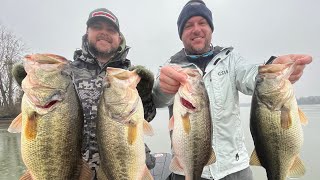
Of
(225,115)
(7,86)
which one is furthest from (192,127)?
(7,86)

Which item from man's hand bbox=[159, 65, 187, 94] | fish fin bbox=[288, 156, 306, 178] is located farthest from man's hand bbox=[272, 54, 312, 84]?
man's hand bbox=[159, 65, 187, 94]

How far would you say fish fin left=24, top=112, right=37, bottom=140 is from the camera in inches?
118

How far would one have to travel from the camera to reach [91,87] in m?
4.40

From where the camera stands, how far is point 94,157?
13.7ft

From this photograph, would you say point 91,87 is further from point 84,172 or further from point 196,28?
point 196,28

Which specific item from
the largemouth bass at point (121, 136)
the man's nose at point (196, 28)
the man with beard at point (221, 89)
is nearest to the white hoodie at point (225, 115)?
the man with beard at point (221, 89)

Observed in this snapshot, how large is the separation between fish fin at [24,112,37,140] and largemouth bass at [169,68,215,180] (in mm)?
1280

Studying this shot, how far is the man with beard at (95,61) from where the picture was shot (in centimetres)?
424

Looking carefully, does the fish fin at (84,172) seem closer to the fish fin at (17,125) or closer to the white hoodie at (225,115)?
the fish fin at (17,125)

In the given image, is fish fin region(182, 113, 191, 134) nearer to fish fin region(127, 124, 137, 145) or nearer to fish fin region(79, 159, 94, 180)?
fish fin region(127, 124, 137, 145)

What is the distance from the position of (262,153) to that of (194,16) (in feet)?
7.31

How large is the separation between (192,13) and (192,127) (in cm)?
214

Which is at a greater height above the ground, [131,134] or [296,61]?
[296,61]

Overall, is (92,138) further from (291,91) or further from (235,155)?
(291,91)
